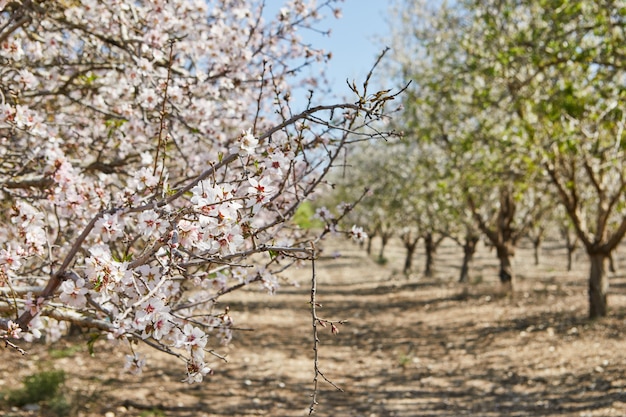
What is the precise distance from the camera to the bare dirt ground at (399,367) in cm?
900

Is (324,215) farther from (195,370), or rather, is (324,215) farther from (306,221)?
(195,370)

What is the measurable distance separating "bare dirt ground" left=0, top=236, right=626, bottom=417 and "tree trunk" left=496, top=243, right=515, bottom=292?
806 millimetres

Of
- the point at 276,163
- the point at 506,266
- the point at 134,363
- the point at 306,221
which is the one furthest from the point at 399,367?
the point at 276,163

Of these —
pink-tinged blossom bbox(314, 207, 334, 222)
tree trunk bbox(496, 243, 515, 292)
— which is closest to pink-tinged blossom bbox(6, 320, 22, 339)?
pink-tinged blossom bbox(314, 207, 334, 222)

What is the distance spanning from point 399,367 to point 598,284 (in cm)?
537

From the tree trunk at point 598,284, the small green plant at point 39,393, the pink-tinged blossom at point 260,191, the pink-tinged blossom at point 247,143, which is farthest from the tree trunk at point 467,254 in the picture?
the pink-tinged blossom at point 260,191

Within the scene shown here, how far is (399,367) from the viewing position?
1181cm

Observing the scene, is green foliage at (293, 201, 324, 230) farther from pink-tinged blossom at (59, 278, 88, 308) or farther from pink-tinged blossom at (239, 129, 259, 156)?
pink-tinged blossom at (59, 278, 88, 308)

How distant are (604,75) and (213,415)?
786cm

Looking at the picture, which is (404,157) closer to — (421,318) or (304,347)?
(421,318)

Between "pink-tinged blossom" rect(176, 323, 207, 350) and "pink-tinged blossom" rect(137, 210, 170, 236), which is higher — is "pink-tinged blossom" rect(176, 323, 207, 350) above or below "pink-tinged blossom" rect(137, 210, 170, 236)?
below

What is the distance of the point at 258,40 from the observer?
685cm

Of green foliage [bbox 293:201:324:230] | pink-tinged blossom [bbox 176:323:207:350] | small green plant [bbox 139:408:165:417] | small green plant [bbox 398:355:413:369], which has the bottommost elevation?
small green plant [bbox 398:355:413:369]

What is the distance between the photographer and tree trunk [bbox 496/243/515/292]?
1941cm
